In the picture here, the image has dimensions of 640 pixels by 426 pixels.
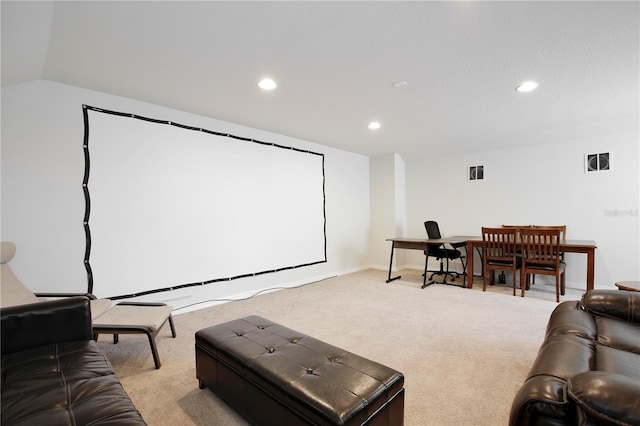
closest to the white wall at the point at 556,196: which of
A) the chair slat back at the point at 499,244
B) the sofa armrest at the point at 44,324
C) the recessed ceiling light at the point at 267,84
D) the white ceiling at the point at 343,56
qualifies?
the white ceiling at the point at 343,56

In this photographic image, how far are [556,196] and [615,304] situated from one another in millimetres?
3558

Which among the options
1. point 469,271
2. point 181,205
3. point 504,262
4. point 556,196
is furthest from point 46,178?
point 556,196

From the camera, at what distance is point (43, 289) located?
2.60m

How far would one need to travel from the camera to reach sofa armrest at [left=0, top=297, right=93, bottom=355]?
Answer: 151 cm

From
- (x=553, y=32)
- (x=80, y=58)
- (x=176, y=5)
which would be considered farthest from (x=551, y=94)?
(x=80, y=58)

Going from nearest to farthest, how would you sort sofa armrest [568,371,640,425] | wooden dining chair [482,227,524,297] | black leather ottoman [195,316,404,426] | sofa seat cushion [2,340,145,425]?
1. sofa armrest [568,371,640,425]
2. sofa seat cushion [2,340,145,425]
3. black leather ottoman [195,316,404,426]
4. wooden dining chair [482,227,524,297]

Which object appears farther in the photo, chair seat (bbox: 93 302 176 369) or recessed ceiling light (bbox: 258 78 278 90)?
recessed ceiling light (bbox: 258 78 278 90)

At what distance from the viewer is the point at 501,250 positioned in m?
4.18

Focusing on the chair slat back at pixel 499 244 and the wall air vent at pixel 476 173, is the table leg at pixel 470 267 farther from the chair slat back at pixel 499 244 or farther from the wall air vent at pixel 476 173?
the wall air vent at pixel 476 173

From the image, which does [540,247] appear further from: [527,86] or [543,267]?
[527,86]

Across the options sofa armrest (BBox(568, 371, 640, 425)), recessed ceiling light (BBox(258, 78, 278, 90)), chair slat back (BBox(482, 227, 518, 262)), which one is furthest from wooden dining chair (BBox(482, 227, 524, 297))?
sofa armrest (BBox(568, 371, 640, 425))

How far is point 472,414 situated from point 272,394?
1.14 metres

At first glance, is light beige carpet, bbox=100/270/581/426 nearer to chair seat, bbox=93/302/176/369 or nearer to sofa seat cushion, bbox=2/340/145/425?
chair seat, bbox=93/302/176/369

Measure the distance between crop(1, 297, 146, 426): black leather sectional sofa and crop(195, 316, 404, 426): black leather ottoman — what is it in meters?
0.52
